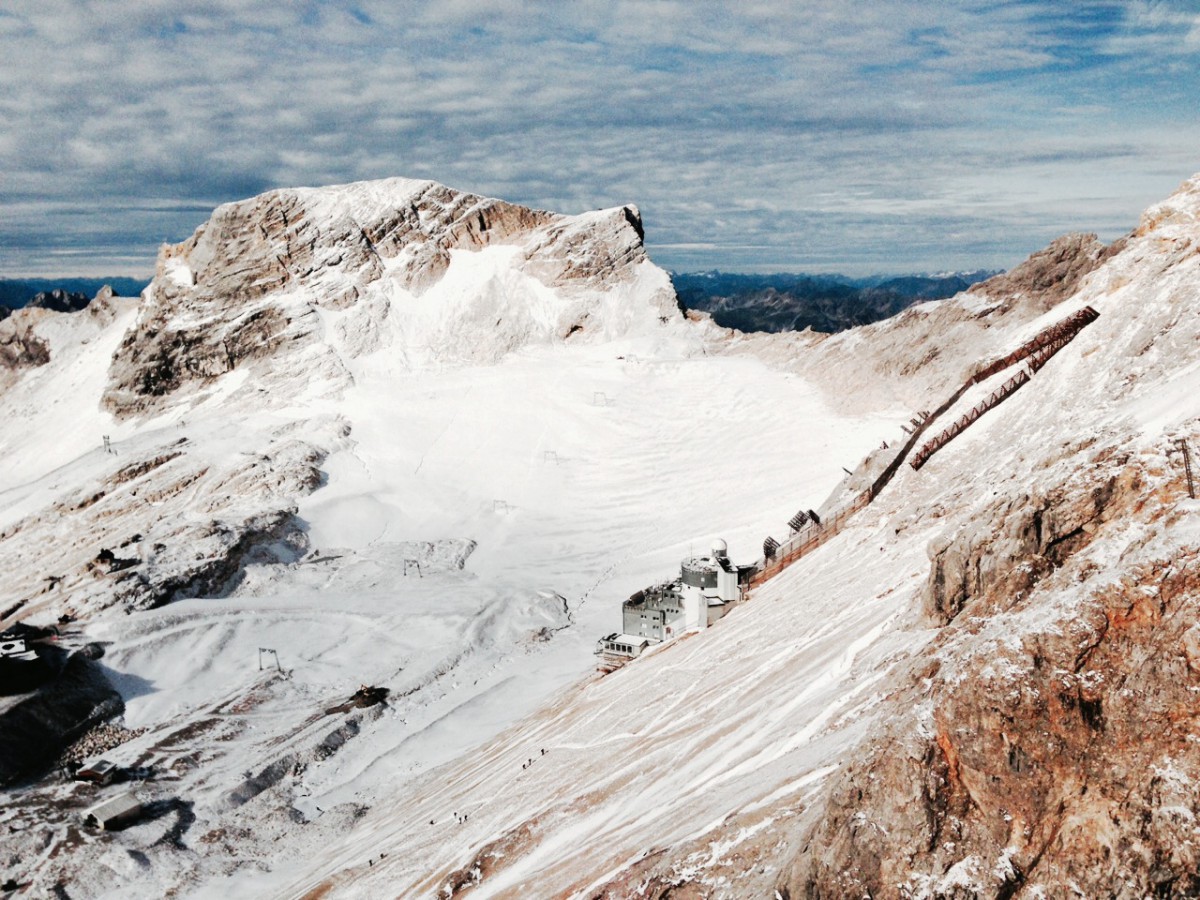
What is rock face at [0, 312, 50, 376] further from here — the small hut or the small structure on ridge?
the small structure on ridge

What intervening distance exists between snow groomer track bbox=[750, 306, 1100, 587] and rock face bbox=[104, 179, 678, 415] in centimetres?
5979

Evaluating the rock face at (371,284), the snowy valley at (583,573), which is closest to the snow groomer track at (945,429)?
the snowy valley at (583,573)

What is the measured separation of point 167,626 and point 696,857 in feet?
161

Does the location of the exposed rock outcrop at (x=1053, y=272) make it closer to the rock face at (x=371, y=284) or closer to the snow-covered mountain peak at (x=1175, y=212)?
the snow-covered mountain peak at (x=1175, y=212)

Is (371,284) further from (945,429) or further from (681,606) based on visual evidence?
(945,429)

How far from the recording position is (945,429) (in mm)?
37812

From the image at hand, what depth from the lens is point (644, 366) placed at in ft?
300

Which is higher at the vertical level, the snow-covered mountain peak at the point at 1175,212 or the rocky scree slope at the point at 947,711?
the snow-covered mountain peak at the point at 1175,212

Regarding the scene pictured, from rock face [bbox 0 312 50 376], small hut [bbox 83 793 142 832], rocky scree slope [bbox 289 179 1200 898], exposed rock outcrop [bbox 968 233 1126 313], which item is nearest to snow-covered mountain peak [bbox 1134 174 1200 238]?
rocky scree slope [bbox 289 179 1200 898]

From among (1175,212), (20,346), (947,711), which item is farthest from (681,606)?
(20,346)

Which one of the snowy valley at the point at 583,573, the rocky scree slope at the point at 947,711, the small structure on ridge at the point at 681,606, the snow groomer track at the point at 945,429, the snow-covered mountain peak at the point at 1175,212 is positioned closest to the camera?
the rocky scree slope at the point at 947,711

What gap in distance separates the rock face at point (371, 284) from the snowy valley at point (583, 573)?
19.2 inches

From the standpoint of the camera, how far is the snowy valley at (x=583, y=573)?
37.3 ft

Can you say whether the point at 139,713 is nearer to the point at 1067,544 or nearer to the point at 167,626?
the point at 167,626
